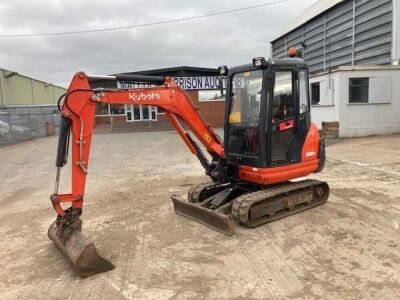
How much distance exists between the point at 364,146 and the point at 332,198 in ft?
25.4

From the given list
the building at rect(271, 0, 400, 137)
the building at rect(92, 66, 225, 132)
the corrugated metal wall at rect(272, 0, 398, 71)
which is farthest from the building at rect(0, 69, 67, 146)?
the corrugated metal wall at rect(272, 0, 398, 71)

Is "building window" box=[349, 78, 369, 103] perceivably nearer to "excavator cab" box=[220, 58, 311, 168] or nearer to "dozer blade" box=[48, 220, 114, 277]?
"excavator cab" box=[220, 58, 311, 168]

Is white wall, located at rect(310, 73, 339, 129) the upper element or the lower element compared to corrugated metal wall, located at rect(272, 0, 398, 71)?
lower

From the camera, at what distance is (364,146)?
14102 millimetres

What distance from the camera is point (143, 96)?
17.7 feet

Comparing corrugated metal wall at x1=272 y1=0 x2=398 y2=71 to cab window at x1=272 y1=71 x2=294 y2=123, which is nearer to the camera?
cab window at x1=272 y1=71 x2=294 y2=123

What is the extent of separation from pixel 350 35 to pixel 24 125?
19859mm

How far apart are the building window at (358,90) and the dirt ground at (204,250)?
885 centimetres

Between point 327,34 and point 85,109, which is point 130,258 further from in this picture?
point 327,34

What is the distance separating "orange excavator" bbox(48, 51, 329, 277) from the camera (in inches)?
216

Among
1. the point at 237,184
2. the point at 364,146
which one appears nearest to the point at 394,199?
the point at 237,184

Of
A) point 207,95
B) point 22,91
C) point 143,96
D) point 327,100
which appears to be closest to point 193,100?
point 207,95

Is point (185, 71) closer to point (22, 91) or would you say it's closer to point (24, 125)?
point (24, 125)

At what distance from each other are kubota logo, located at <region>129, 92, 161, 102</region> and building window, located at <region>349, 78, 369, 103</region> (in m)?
13.5
